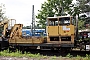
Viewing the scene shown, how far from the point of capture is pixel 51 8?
43688 millimetres

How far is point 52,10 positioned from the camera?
1708 inches

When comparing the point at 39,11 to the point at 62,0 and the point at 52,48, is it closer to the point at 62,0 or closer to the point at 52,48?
the point at 62,0

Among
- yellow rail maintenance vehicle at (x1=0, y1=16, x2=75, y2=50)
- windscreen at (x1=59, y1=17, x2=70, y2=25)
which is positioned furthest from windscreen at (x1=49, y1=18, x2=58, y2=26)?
windscreen at (x1=59, y1=17, x2=70, y2=25)

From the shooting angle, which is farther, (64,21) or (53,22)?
(53,22)

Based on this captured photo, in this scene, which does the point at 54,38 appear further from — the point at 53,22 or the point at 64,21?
the point at 64,21

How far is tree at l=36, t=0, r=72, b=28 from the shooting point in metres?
42.3

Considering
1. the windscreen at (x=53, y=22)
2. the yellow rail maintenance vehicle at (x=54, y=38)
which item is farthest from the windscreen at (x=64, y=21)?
the windscreen at (x=53, y=22)

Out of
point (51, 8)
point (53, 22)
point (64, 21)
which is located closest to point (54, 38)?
point (53, 22)

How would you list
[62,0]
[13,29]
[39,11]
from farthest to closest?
[39,11] < [62,0] < [13,29]

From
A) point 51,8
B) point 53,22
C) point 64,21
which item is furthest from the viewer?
point 51,8

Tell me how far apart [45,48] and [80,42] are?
3.10 metres

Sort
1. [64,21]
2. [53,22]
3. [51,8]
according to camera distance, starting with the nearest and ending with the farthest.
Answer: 1. [64,21]
2. [53,22]
3. [51,8]

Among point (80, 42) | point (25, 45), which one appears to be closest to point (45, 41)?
point (25, 45)

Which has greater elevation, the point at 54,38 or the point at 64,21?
the point at 64,21
